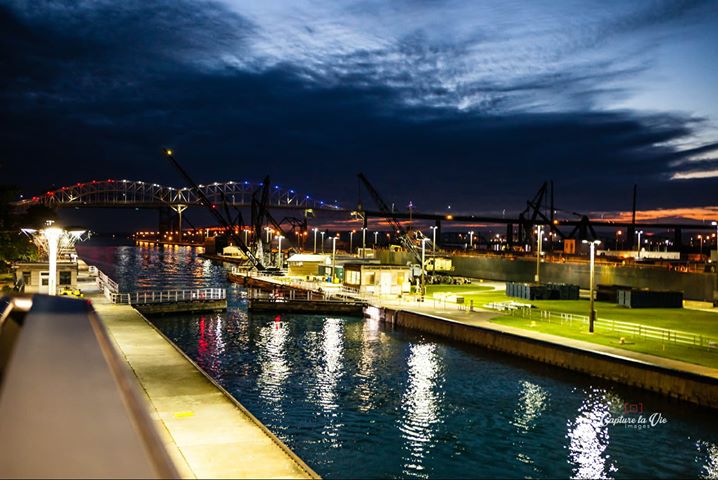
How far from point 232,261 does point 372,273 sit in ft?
381

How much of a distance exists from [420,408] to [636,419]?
997cm

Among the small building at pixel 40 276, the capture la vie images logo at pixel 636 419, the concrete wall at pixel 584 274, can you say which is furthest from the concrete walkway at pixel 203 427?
the concrete wall at pixel 584 274

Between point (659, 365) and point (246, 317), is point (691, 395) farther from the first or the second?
point (246, 317)

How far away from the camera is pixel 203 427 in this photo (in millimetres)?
19844

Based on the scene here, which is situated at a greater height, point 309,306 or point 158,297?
point 309,306

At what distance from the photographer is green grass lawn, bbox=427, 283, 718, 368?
35.3 m

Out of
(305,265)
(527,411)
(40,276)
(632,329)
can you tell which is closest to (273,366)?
(527,411)

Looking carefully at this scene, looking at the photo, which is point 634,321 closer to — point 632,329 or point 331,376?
point 632,329

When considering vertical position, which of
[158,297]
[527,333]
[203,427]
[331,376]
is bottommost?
[331,376]

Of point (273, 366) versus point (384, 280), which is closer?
point (273, 366)

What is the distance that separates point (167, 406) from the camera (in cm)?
2211

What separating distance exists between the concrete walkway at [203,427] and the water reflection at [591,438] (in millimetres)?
11803

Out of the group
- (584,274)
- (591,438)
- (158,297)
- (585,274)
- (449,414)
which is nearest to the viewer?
(591,438)

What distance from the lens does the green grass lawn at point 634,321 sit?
116 ft
